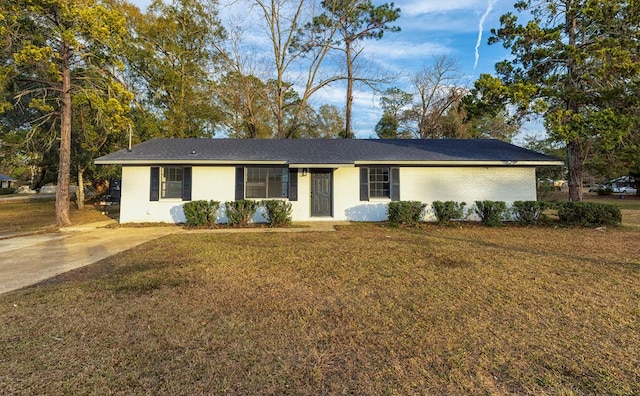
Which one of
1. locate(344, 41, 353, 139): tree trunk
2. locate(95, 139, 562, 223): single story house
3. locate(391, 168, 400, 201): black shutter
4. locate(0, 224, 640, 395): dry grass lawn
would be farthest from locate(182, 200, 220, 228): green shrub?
locate(344, 41, 353, 139): tree trunk

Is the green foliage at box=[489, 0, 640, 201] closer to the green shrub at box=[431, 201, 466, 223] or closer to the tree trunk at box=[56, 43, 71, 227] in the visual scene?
the green shrub at box=[431, 201, 466, 223]

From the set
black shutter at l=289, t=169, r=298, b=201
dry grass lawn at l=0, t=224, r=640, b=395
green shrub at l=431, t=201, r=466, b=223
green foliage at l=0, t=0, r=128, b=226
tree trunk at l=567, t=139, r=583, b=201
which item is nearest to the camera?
dry grass lawn at l=0, t=224, r=640, b=395

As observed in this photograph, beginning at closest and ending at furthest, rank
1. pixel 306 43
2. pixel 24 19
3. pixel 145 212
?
pixel 24 19 → pixel 145 212 → pixel 306 43

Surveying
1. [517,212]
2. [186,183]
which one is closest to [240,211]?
[186,183]

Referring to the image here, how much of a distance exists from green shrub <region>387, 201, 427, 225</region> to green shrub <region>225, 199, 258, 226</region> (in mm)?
4942

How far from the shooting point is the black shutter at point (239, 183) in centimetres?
1165

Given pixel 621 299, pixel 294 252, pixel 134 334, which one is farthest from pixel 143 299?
pixel 621 299

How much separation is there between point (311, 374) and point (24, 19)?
15103mm

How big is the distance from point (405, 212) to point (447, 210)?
1584mm

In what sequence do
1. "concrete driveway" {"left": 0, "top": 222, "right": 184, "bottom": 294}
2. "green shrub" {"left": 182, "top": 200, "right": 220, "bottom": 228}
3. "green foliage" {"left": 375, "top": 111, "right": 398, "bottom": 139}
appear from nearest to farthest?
"concrete driveway" {"left": 0, "top": 222, "right": 184, "bottom": 294}, "green shrub" {"left": 182, "top": 200, "right": 220, "bottom": 228}, "green foliage" {"left": 375, "top": 111, "right": 398, "bottom": 139}

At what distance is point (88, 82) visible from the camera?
11656 mm

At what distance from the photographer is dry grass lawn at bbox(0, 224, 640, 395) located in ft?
7.70

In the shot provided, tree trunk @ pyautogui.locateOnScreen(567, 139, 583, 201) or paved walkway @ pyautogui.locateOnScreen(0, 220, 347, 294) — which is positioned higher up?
tree trunk @ pyautogui.locateOnScreen(567, 139, 583, 201)

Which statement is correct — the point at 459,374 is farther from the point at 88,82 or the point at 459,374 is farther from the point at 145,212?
the point at 88,82
